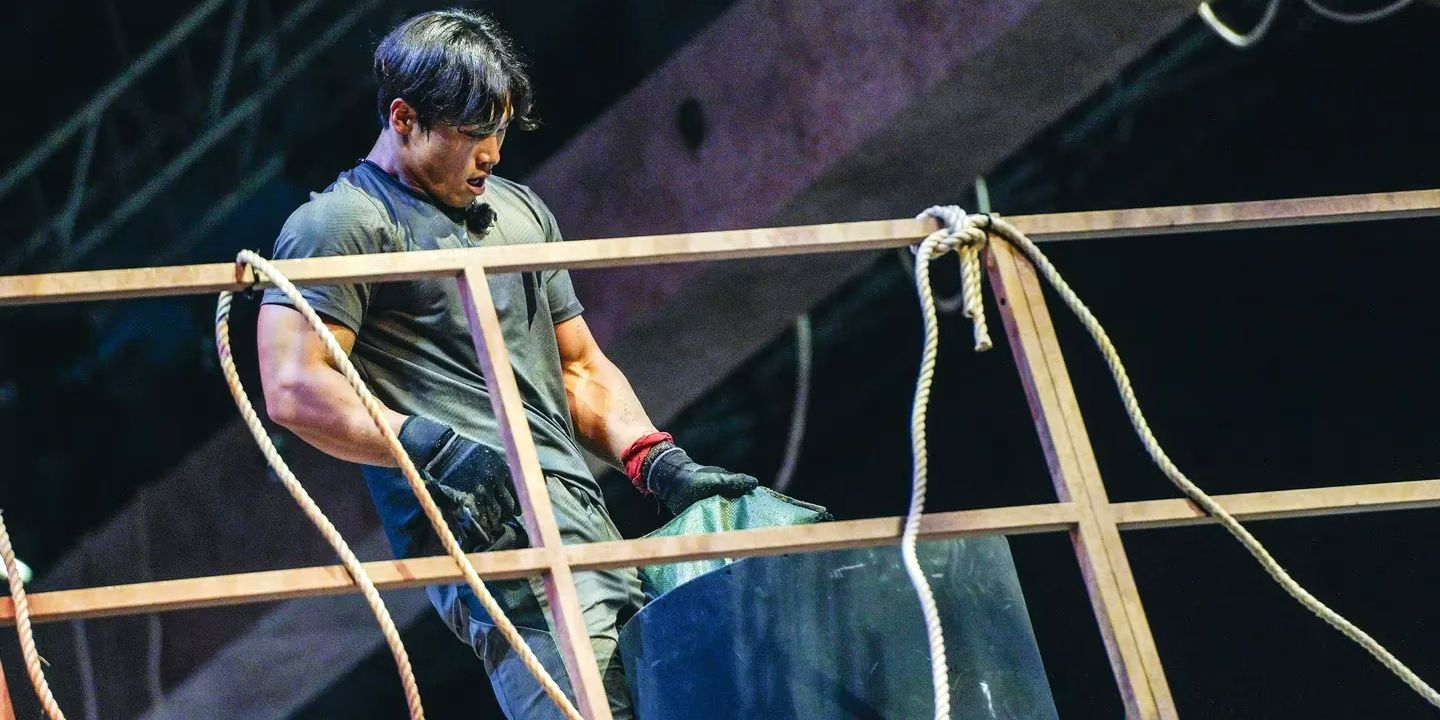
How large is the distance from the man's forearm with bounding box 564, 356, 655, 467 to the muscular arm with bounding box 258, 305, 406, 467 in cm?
44

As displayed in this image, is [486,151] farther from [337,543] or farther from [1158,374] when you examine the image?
[1158,374]

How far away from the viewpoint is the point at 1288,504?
168cm

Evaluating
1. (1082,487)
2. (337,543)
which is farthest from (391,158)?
(1082,487)

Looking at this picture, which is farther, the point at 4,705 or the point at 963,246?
the point at 963,246

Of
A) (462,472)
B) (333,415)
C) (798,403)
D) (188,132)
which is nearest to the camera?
(462,472)

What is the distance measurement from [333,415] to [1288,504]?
1.24 m

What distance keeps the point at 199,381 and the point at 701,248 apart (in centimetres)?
381

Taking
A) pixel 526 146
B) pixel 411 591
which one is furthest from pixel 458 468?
pixel 411 591

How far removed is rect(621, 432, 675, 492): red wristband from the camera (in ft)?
8.16

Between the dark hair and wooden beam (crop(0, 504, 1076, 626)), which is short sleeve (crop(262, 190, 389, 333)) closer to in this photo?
the dark hair

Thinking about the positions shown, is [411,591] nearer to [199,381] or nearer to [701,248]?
[199,381]

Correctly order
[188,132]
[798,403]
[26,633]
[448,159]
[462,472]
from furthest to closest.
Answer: [798,403] → [188,132] → [448,159] → [462,472] → [26,633]

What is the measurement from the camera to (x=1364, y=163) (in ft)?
15.4

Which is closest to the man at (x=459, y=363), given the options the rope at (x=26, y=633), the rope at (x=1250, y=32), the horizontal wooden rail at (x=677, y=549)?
the horizontal wooden rail at (x=677, y=549)
